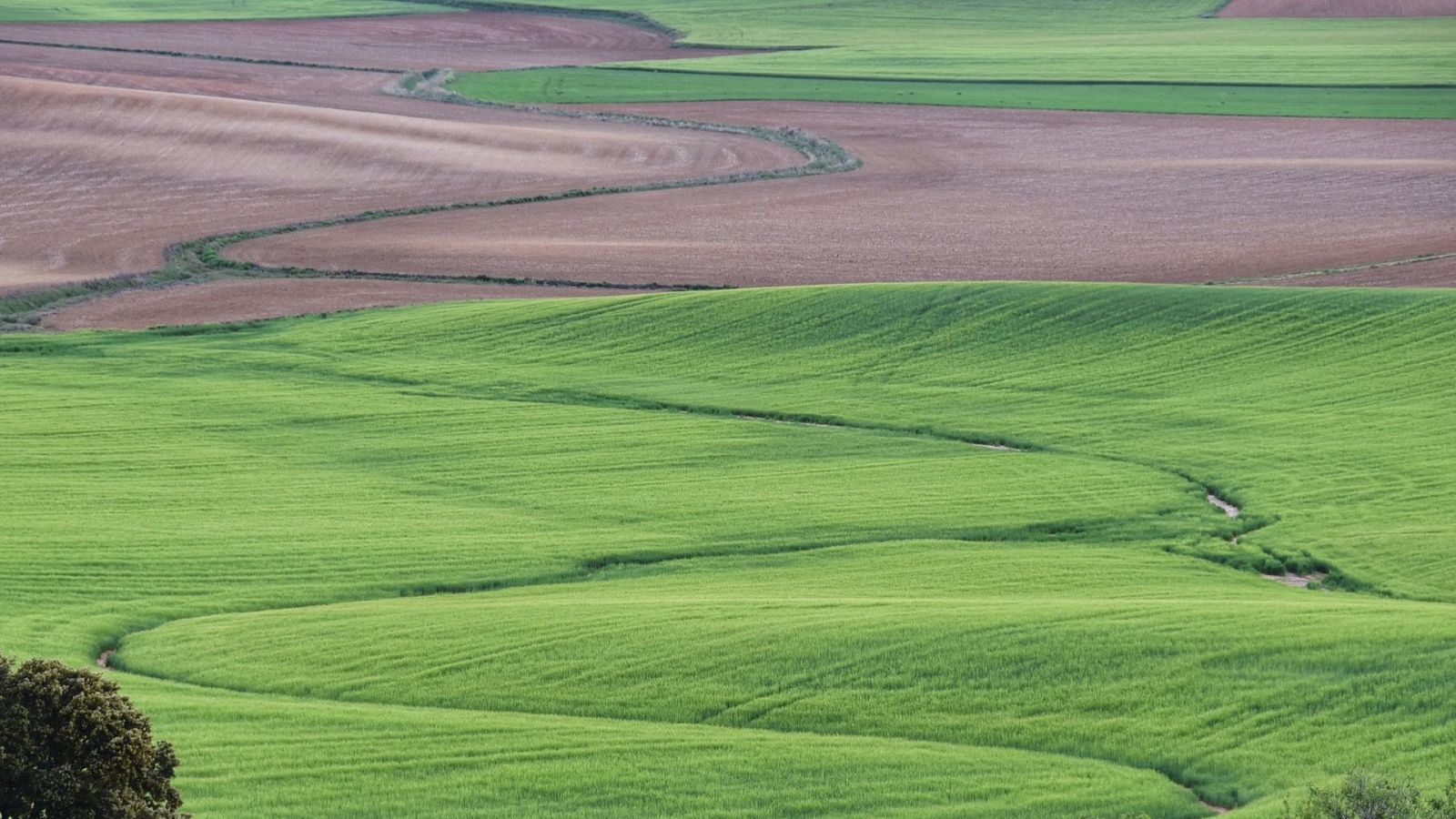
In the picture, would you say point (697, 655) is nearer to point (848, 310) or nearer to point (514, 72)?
point (848, 310)

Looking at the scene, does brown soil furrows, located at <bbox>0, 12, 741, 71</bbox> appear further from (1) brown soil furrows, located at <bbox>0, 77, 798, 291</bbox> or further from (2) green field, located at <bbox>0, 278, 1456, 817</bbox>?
(2) green field, located at <bbox>0, 278, 1456, 817</bbox>

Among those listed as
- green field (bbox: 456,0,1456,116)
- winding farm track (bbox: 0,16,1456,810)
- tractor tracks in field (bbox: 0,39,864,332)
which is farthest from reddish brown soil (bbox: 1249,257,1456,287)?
green field (bbox: 456,0,1456,116)

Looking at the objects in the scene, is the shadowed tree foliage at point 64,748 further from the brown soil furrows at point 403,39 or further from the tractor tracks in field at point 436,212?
the brown soil furrows at point 403,39

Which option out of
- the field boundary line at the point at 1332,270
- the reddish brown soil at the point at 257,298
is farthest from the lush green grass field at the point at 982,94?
the reddish brown soil at the point at 257,298

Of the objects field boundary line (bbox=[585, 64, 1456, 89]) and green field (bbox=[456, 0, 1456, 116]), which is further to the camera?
field boundary line (bbox=[585, 64, 1456, 89])

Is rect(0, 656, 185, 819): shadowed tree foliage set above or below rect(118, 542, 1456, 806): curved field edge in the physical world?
above

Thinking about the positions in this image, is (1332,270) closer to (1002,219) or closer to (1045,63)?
(1002,219)
